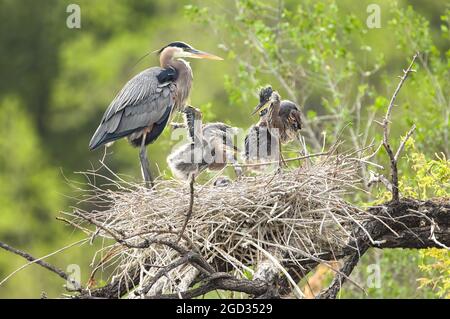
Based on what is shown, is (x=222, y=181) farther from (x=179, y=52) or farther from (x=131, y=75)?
(x=131, y=75)

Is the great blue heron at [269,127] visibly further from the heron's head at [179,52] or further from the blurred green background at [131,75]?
the blurred green background at [131,75]

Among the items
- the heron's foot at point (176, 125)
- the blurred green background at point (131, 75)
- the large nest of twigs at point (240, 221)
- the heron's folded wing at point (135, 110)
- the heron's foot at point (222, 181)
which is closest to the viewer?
the large nest of twigs at point (240, 221)

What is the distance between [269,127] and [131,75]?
16368 mm

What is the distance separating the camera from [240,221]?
21.1 ft

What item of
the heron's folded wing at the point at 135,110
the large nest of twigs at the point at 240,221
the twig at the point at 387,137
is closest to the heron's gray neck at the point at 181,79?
the heron's folded wing at the point at 135,110

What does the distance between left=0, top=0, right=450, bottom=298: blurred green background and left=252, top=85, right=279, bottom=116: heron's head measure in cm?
215

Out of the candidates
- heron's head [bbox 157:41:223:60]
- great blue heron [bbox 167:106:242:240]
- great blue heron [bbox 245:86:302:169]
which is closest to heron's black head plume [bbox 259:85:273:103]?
great blue heron [bbox 245:86:302:169]

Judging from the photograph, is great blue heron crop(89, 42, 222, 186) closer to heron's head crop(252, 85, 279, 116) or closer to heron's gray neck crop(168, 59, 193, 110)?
heron's gray neck crop(168, 59, 193, 110)

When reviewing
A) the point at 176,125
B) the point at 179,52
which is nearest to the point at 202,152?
the point at 176,125

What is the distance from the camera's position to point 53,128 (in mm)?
27094

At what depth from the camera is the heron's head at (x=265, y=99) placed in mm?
8352

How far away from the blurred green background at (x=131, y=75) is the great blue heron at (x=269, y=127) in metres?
2.03

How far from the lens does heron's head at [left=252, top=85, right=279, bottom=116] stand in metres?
8.35
